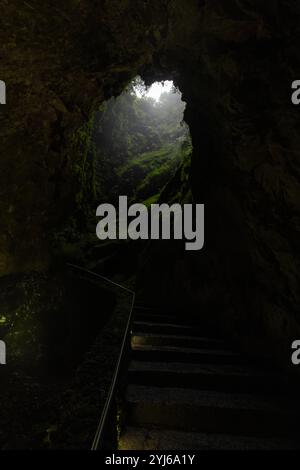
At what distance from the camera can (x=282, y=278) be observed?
495 cm

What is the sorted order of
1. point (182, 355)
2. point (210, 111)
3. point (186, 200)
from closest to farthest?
1. point (182, 355)
2. point (210, 111)
3. point (186, 200)

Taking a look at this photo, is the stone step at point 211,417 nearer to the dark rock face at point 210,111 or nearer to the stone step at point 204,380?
the stone step at point 204,380

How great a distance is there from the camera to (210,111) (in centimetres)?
709

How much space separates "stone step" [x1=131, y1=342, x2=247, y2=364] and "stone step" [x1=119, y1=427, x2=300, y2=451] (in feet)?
4.98

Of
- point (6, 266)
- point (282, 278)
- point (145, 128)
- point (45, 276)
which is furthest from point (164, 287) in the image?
point (145, 128)

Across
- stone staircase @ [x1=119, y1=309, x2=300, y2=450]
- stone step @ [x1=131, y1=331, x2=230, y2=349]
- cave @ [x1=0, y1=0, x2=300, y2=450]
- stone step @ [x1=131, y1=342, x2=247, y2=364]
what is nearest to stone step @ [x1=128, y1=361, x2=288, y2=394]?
stone staircase @ [x1=119, y1=309, x2=300, y2=450]

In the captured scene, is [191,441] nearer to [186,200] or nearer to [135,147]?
[186,200]

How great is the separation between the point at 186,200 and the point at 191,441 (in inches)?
357

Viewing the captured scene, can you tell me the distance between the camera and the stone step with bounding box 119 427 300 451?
3.34 meters

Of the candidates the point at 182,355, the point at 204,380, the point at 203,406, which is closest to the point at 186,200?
the point at 182,355

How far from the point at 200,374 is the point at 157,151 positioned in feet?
69.6

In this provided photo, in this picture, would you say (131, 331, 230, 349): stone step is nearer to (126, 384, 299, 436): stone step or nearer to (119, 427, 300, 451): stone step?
(126, 384, 299, 436): stone step

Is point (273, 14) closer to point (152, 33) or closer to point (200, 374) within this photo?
point (152, 33)

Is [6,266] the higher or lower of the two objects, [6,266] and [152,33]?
the lower
